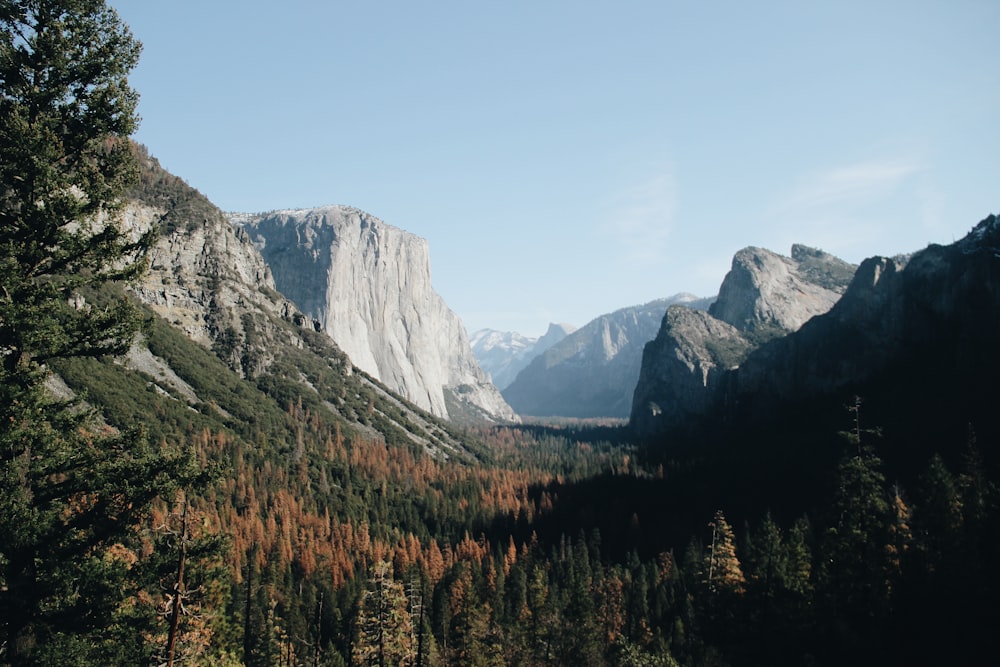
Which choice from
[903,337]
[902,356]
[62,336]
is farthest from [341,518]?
[903,337]

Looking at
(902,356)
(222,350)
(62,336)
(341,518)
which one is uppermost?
(222,350)

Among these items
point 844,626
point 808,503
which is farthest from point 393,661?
point 808,503

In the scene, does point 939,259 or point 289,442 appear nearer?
point 939,259

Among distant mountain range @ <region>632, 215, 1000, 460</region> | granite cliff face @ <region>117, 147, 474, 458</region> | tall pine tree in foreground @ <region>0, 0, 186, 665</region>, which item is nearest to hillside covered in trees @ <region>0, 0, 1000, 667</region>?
tall pine tree in foreground @ <region>0, 0, 186, 665</region>

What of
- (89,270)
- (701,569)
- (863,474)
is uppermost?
(89,270)

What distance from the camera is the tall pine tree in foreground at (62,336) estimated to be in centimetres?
1194

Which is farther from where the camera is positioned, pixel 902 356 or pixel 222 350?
pixel 222 350

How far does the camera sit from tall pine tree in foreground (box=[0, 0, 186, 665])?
11.9m

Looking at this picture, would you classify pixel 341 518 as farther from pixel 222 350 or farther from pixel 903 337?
pixel 903 337

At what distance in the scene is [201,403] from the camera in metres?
142

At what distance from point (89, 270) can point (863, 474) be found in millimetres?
33233

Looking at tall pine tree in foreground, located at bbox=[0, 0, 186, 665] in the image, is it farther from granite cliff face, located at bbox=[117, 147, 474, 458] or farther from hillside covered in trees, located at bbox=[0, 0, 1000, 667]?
granite cliff face, located at bbox=[117, 147, 474, 458]

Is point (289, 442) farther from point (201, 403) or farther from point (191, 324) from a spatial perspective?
point (191, 324)

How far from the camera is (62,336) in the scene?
1274 centimetres
